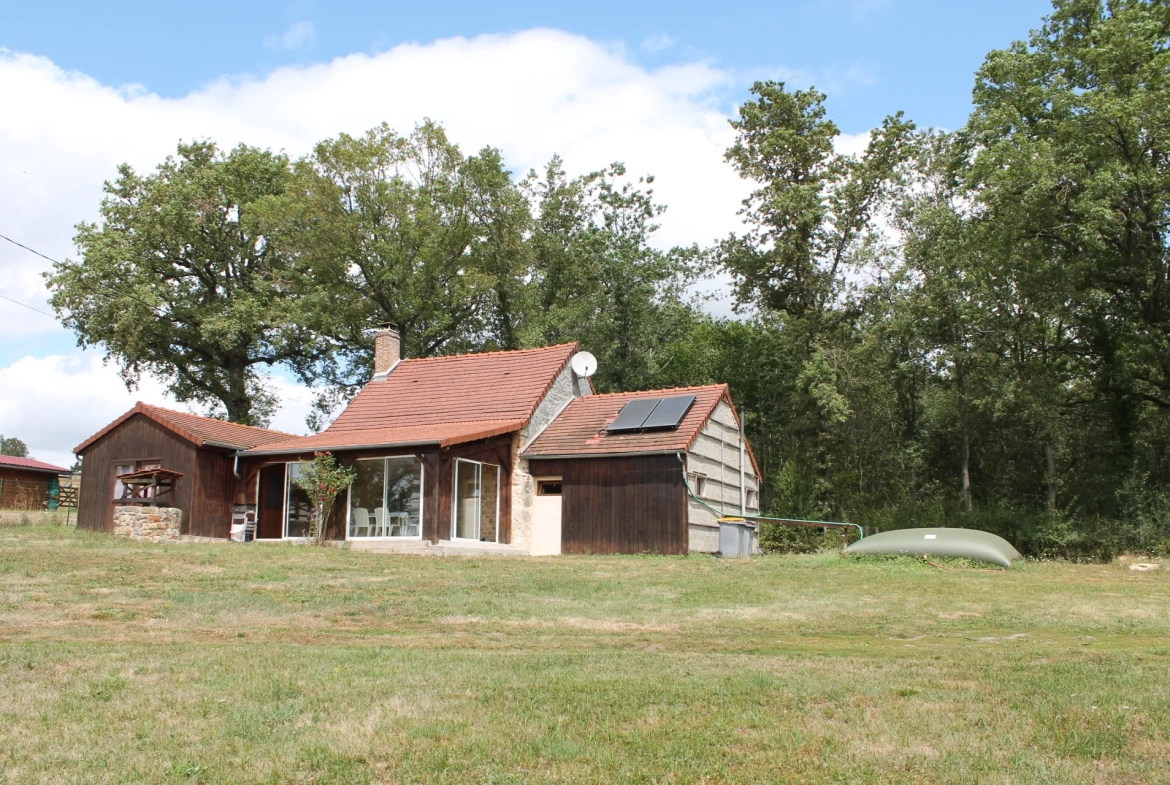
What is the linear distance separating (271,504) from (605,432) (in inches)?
339

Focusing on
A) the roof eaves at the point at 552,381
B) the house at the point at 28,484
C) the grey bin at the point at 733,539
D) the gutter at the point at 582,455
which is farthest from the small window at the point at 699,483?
the house at the point at 28,484

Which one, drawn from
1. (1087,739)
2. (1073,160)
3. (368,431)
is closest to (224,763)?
(1087,739)

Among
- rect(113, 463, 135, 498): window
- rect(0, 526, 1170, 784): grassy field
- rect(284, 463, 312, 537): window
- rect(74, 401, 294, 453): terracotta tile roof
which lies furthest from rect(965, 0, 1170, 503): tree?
rect(113, 463, 135, 498): window

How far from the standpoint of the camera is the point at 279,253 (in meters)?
38.5

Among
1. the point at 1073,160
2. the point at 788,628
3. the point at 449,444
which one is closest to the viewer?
the point at 788,628

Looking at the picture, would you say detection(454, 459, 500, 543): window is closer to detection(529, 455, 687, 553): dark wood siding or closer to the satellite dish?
detection(529, 455, 687, 553): dark wood siding

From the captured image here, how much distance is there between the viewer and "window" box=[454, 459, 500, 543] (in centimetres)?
2217

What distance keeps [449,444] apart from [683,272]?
69.3ft

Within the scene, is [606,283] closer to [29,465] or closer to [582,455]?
[582,455]

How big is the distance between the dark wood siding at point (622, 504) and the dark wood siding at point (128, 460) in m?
8.58

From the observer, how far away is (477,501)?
75.0 feet

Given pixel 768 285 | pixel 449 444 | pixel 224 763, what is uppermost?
pixel 768 285

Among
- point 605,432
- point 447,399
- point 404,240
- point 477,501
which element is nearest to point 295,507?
point 477,501

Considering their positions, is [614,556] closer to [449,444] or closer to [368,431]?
[449,444]
